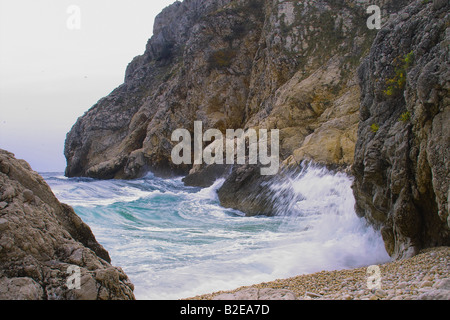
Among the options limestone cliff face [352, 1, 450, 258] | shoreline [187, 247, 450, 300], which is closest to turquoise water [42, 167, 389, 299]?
limestone cliff face [352, 1, 450, 258]

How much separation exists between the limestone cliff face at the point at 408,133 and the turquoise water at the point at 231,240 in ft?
3.84

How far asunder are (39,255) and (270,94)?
21.3 metres

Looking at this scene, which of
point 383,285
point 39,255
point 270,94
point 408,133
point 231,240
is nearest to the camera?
point 39,255

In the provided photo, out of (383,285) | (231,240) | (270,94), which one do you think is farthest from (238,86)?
(383,285)

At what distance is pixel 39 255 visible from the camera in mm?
3152

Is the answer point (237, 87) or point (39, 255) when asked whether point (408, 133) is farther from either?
point (237, 87)

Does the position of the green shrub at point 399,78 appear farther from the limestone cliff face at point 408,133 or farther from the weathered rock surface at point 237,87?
the weathered rock surface at point 237,87

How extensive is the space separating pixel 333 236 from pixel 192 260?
3.94 m

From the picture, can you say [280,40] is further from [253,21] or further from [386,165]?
[386,165]

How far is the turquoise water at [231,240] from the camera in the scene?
6.19m
